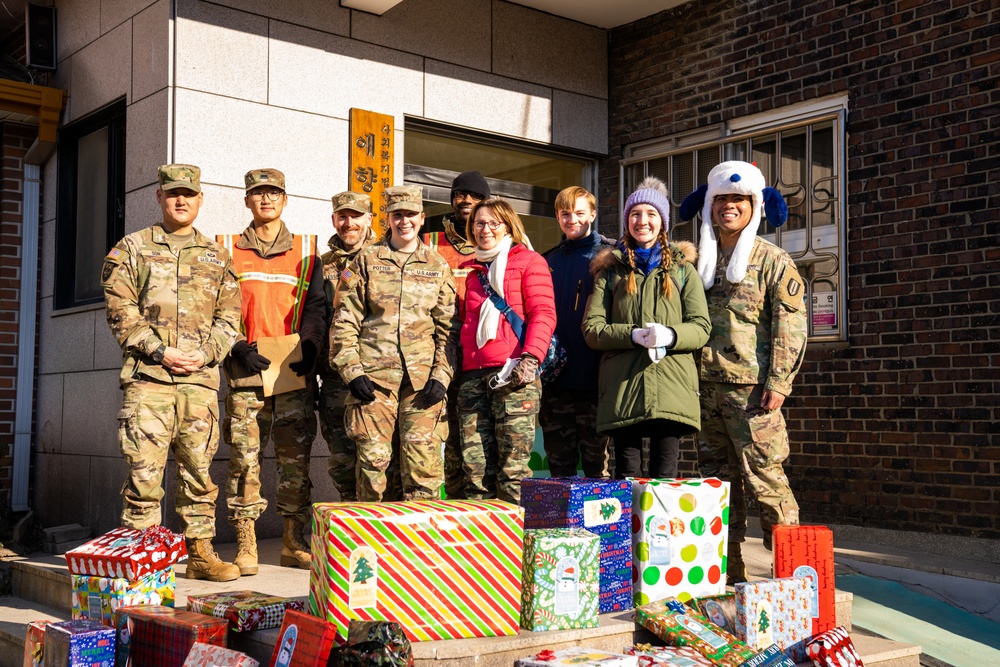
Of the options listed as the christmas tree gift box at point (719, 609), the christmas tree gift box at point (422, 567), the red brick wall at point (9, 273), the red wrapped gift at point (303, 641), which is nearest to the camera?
the red wrapped gift at point (303, 641)

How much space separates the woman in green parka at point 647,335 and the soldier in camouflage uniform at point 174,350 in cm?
198

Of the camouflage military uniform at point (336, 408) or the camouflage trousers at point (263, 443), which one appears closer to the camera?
the camouflage trousers at point (263, 443)

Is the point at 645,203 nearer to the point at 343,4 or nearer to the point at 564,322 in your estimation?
the point at 564,322

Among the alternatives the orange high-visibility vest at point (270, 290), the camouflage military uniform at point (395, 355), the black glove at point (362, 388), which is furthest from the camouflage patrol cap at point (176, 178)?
the black glove at point (362, 388)

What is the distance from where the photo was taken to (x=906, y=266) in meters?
6.73

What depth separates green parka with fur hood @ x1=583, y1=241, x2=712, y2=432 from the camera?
4613 mm

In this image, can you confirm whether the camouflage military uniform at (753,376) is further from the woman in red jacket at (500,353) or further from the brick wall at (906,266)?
the brick wall at (906,266)

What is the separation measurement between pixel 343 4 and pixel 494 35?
1504mm

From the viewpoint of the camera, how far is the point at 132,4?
6934 millimetres

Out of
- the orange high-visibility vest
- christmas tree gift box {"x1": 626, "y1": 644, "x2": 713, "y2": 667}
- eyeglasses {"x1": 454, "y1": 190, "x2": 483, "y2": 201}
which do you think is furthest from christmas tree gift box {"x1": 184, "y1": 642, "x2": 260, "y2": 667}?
eyeglasses {"x1": 454, "y1": 190, "x2": 483, "y2": 201}

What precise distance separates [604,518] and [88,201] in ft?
17.7

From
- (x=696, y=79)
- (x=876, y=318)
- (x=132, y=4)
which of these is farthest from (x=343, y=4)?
(x=876, y=318)

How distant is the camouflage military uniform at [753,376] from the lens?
15.5ft

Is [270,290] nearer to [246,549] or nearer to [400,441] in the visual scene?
[400,441]
